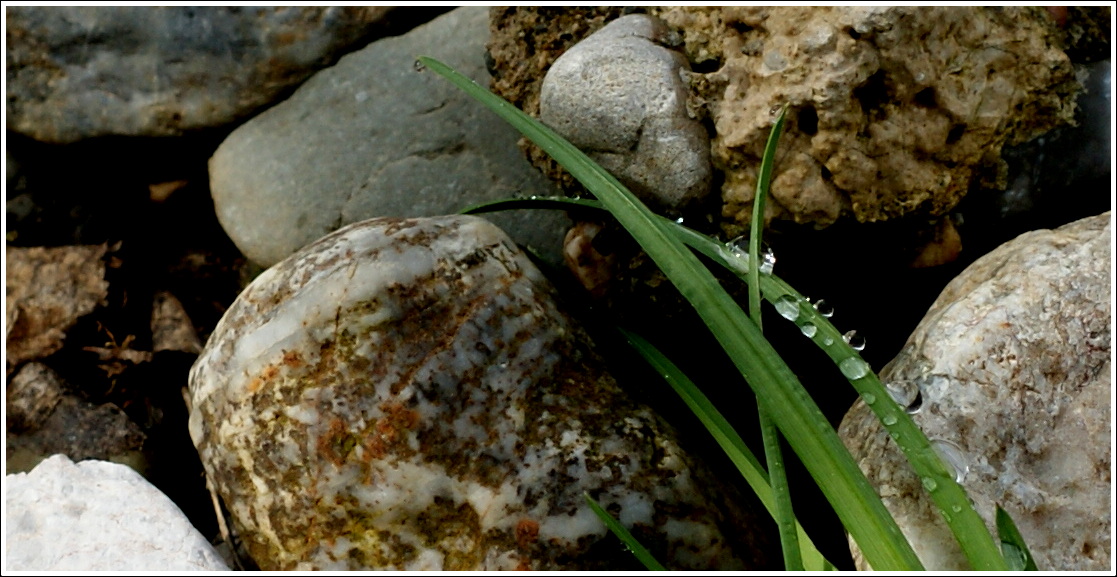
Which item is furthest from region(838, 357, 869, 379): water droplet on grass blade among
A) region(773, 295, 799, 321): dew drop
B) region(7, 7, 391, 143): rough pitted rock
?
region(7, 7, 391, 143): rough pitted rock

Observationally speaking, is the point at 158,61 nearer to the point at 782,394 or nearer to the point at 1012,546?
the point at 782,394

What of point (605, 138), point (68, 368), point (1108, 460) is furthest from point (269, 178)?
point (1108, 460)

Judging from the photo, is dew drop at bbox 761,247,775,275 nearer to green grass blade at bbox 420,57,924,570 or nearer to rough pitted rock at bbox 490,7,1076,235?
rough pitted rock at bbox 490,7,1076,235

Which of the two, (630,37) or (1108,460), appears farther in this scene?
(630,37)

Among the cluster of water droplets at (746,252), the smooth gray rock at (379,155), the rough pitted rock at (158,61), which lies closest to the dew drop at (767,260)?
the cluster of water droplets at (746,252)

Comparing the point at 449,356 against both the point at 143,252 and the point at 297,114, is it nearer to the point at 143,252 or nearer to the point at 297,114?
the point at 297,114

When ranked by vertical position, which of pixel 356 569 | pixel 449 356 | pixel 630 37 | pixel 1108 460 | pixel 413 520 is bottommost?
pixel 356 569

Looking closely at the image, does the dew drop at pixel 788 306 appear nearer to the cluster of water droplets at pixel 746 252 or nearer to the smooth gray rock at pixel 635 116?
the cluster of water droplets at pixel 746 252
